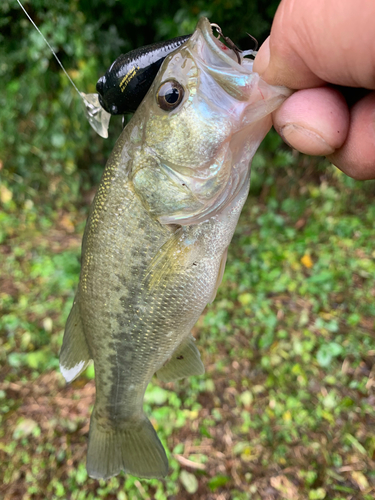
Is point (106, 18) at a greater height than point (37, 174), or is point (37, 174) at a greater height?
point (106, 18)

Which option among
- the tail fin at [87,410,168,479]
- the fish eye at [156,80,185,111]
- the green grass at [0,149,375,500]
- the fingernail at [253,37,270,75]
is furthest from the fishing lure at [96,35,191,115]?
the green grass at [0,149,375,500]

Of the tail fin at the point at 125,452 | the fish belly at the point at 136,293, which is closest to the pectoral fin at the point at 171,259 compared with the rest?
the fish belly at the point at 136,293

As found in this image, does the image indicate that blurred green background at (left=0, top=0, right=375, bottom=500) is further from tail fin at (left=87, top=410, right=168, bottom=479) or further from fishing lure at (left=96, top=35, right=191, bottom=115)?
fishing lure at (left=96, top=35, right=191, bottom=115)

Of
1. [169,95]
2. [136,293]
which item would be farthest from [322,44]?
[136,293]

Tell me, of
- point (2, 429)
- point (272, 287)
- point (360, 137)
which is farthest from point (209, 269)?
point (2, 429)

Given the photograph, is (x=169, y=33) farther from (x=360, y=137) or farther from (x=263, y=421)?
(x=263, y=421)

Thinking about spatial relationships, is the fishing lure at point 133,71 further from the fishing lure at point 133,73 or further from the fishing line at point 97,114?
the fishing line at point 97,114

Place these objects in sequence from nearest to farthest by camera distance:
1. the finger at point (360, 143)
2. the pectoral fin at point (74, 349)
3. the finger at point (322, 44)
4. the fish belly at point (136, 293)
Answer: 1. the finger at point (322, 44)
2. the finger at point (360, 143)
3. the fish belly at point (136, 293)
4. the pectoral fin at point (74, 349)
